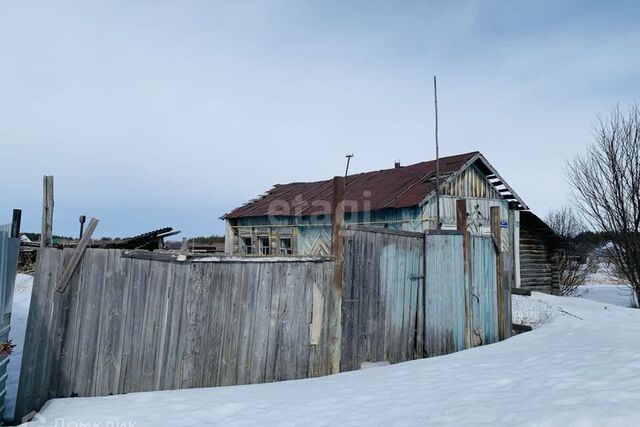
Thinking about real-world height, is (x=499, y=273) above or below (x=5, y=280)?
above

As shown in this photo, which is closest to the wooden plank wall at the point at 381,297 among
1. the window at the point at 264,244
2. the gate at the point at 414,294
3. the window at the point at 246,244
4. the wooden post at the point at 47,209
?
the gate at the point at 414,294

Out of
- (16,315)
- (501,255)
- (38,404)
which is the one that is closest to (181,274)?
(38,404)

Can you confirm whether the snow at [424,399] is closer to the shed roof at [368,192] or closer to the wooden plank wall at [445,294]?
the wooden plank wall at [445,294]

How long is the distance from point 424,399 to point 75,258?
430 cm

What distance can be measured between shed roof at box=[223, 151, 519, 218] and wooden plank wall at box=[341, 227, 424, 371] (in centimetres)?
708

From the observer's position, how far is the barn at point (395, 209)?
1532 cm

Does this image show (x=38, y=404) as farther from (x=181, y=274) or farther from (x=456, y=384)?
(x=456, y=384)

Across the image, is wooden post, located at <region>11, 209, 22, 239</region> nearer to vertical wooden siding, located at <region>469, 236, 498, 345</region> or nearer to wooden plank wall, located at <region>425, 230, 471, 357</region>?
wooden plank wall, located at <region>425, 230, 471, 357</region>

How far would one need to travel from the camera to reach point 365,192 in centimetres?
1819

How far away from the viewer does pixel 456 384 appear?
5.73 m

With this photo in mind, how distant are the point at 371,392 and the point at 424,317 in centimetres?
241

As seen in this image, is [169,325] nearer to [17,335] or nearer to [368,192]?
[17,335]

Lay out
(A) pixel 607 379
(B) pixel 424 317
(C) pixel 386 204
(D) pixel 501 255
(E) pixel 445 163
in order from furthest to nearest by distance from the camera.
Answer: (E) pixel 445 163 < (C) pixel 386 204 < (D) pixel 501 255 < (B) pixel 424 317 < (A) pixel 607 379

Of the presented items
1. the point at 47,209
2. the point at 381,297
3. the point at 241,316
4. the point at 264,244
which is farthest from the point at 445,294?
the point at 264,244
